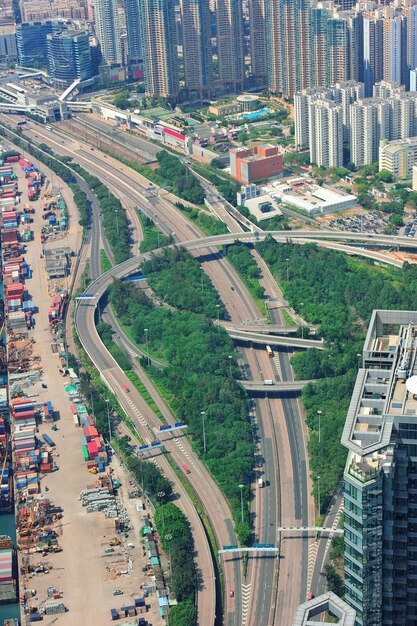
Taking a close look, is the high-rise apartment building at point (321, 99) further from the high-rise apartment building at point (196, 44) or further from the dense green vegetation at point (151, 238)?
the high-rise apartment building at point (196, 44)

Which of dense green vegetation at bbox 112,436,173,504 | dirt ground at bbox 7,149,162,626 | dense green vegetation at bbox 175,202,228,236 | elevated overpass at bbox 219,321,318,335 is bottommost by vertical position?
dirt ground at bbox 7,149,162,626

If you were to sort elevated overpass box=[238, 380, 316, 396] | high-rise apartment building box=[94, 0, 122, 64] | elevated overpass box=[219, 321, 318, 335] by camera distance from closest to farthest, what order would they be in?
elevated overpass box=[238, 380, 316, 396]
elevated overpass box=[219, 321, 318, 335]
high-rise apartment building box=[94, 0, 122, 64]

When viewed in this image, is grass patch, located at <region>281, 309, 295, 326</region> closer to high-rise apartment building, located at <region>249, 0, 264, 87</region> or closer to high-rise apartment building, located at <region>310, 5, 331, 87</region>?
high-rise apartment building, located at <region>310, 5, 331, 87</region>

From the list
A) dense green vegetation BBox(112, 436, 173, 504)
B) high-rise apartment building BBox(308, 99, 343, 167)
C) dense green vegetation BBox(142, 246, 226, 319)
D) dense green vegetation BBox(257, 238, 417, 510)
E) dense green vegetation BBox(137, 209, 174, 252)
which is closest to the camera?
dense green vegetation BBox(112, 436, 173, 504)

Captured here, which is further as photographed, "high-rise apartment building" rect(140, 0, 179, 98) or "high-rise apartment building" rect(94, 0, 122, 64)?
"high-rise apartment building" rect(94, 0, 122, 64)

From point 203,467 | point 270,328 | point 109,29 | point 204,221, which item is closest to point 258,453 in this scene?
point 203,467

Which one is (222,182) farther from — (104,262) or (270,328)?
(270,328)

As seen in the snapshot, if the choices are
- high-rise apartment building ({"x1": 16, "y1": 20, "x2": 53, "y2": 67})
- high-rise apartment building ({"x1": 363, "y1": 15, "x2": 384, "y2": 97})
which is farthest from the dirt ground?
high-rise apartment building ({"x1": 16, "y1": 20, "x2": 53, "y2": 67})
